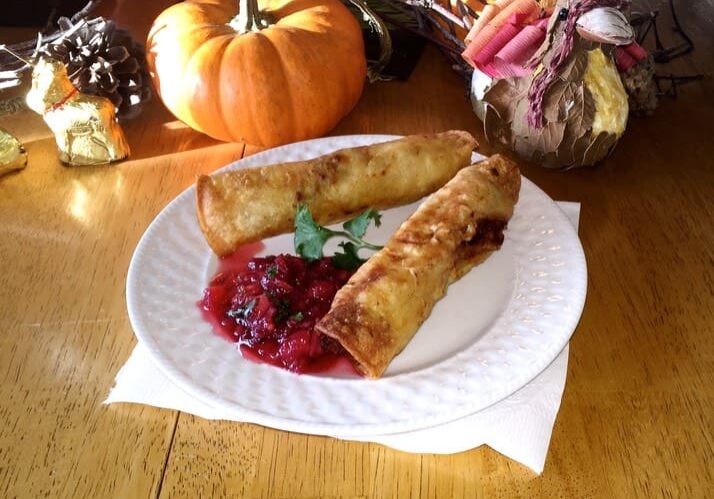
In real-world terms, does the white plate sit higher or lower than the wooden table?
higher

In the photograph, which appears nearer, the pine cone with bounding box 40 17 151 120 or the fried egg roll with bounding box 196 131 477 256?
the fried egg roll with bounding box 196 131 477 256

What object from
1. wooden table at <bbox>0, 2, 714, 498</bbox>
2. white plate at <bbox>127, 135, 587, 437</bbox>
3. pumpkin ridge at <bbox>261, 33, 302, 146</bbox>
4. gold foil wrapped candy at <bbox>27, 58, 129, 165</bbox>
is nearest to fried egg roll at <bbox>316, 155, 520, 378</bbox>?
white plate at <bbox>127, 135, 587, 437</bbox>

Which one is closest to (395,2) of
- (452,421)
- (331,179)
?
(331,179)

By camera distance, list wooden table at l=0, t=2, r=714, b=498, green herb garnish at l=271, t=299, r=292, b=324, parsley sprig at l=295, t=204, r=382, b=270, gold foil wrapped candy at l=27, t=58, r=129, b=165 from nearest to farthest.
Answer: wooden table at l=0, t=2, r=714, b=498, green herb garnish at l=271, t=299, r=292, b=324, parsley sprig at l=295, t=204, r=382, b=270, gold foil wrapped candy at l=27, t=58, r=129, b=165

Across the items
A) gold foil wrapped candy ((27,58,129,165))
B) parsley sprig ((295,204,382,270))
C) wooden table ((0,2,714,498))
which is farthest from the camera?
gold foil wrapped candy ((27,58,129,165))

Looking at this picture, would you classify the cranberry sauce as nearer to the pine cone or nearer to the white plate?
the white plate

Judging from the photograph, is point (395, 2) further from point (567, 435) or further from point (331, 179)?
point (567, 435)

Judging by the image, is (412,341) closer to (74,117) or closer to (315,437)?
(315,437)
